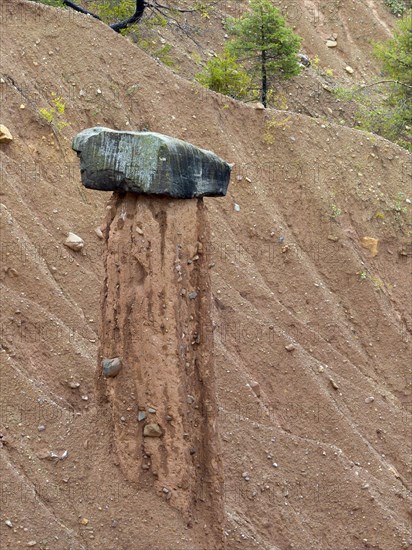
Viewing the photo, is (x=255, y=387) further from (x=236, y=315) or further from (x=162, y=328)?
(x=162, y=328)

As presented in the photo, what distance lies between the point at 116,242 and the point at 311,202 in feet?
32.0

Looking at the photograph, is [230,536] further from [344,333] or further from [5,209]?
[344,333]

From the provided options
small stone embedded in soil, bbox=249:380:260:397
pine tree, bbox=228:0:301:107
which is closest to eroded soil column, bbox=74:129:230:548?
small stone embedded in soil, bbox=249:380:260:397

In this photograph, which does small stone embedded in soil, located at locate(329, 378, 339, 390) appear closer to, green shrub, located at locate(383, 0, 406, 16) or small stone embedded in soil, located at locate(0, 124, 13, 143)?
small stone embedded in soil, located at locate(0, 124, 13, 143)

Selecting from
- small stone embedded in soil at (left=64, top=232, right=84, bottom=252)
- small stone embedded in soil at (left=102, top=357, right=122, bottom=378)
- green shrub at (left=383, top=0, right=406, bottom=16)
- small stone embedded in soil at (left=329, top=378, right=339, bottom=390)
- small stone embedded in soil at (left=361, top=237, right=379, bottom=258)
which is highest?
small stone embedded in soil at (left=102, top=357, right=122, bottom=378)

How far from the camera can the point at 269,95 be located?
84.4 feet

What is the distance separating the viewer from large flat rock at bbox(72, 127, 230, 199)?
30.6ft

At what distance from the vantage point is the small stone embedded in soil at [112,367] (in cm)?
1006

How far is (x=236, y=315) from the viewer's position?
15938 mm

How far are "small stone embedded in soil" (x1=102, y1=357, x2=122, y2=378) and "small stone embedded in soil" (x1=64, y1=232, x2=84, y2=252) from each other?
16.7 feet

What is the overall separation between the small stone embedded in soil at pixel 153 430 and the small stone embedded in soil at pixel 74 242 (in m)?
5.42

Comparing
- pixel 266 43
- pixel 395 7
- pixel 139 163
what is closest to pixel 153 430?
pixel 139 163

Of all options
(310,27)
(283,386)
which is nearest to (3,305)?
(283,386)

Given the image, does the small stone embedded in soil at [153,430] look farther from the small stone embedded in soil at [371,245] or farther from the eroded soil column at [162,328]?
the small stone embedded in soil at [371,245]
